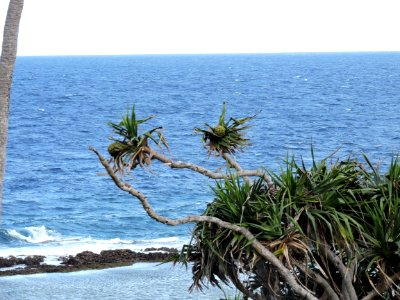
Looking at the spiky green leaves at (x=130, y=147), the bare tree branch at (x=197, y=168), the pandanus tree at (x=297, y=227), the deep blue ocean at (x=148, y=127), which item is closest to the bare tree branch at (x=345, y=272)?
the pandanus tree at (x=297, y=227)

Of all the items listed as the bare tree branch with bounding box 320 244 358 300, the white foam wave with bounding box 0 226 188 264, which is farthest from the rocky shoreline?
the bare tree branch with bounding box 320 244 358 300

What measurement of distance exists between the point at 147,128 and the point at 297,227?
74.9 m

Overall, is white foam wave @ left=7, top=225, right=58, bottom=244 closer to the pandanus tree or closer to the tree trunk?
the pandanus tree

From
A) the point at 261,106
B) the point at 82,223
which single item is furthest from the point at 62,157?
the point at 261,106

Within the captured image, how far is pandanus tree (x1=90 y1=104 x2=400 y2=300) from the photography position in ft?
39.0

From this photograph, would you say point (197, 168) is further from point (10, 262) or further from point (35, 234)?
point (35, 234)

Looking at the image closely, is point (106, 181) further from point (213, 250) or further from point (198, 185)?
point (213, 250)

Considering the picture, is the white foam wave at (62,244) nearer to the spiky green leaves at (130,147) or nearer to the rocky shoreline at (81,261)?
the rocky shoreline at (81,261)

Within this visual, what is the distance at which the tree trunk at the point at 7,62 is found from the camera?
433 inches

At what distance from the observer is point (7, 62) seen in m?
11.1

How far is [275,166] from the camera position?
189ft

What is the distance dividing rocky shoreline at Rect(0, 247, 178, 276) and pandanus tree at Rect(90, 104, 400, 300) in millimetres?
19358

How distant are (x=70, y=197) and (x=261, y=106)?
187ft

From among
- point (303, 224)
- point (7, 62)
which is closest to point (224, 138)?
point (303, 224)
